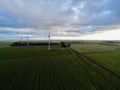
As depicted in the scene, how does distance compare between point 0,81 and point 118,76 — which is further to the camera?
point 118,76

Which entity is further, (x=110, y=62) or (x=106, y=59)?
(x=106, y=59)

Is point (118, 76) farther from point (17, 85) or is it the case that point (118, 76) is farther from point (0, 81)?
point (0, 81)

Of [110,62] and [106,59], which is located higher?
[110,62]

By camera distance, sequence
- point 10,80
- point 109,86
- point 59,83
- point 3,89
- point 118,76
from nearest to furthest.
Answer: point 3,89 < point 109,86 < point 59,83 < point 10,80 < point 118,76

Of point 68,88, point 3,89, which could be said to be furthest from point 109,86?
point 3,89

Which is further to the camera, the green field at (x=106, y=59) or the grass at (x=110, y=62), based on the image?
the grass at (x=110, y=62)

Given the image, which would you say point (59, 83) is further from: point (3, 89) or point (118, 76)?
point (118, 76)

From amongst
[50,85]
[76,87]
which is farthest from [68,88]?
[50,85]

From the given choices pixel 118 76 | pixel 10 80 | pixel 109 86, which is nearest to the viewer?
pixel 109 86

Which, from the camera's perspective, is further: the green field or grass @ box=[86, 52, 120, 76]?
grass @ box=[86, 52, 120, 76]
